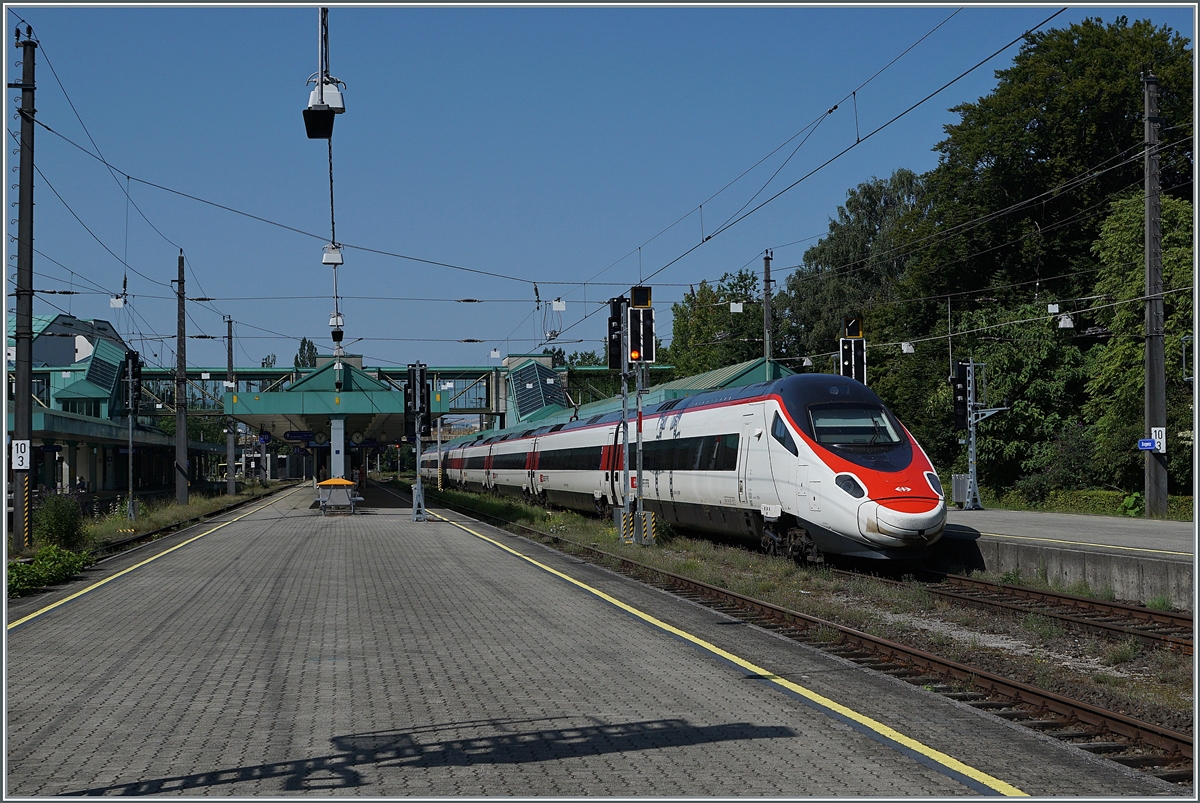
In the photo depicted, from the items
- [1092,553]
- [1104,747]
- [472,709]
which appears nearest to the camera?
[1104,747]

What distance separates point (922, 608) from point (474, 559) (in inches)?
378

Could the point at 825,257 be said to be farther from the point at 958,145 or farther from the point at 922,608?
the point at 922,608

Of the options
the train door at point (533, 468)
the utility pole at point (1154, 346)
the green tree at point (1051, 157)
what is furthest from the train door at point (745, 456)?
the green tree at point (1051, 157)

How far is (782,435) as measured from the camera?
18.4 metres

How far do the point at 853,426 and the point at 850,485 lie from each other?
1484 mm

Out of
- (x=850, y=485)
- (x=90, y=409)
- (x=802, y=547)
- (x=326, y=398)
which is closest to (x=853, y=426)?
(x=850, y=485)

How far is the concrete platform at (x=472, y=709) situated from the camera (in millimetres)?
6457

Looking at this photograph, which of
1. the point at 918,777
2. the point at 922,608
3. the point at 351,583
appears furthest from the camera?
the point at 351,583

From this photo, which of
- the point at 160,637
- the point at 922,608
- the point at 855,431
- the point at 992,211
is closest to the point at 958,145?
the point at 992,211

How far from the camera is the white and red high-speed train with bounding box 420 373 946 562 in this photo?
1655 centimetres

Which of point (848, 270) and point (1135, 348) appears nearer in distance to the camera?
point (1135, 348)

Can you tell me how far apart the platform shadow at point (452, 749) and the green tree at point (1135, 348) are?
94.5 ft

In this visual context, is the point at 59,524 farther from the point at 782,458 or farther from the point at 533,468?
the point at 533,468

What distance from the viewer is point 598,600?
1501cm
